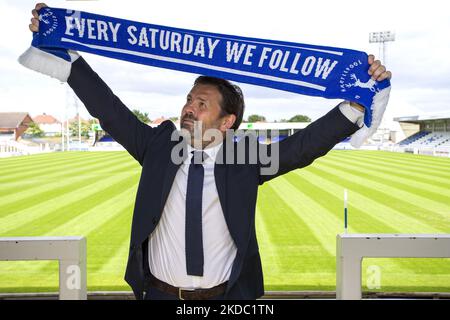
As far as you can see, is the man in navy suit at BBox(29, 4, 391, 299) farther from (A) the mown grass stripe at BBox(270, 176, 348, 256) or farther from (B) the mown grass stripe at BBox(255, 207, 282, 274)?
(A) the mown grass stripe at BBox(270, 176, 348, 256)

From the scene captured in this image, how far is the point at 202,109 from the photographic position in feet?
5.16

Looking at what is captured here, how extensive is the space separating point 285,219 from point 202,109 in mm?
5480

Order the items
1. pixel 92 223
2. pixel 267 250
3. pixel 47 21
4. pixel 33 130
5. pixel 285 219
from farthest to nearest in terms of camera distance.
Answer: pixel 33 130, pixel 285 219, pixel 92 223, pixel 267 250, pixel 47 21

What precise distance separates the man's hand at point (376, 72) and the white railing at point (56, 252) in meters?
1.32

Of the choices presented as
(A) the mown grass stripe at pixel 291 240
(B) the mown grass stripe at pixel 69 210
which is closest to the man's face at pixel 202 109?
(A) the mown grass stripe at pixel 291 240

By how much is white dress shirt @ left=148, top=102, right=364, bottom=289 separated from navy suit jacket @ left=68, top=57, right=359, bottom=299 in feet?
0.13

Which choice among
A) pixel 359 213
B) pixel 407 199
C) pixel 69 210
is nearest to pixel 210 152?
pixel 359 213

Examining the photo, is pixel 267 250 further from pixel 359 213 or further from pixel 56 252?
pixel 56 252

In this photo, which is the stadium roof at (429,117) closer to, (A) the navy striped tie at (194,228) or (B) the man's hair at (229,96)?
(B) the man's hair at (229,96)

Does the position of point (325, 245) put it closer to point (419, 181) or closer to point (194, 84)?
point (194, 84)

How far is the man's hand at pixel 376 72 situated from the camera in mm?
1537

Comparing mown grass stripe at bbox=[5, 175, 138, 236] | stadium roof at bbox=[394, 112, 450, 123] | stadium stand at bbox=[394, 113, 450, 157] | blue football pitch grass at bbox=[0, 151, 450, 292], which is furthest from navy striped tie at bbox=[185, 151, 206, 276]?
stadium roof at bbox=[394, 112, 450, 123]

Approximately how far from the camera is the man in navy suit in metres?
1.50
